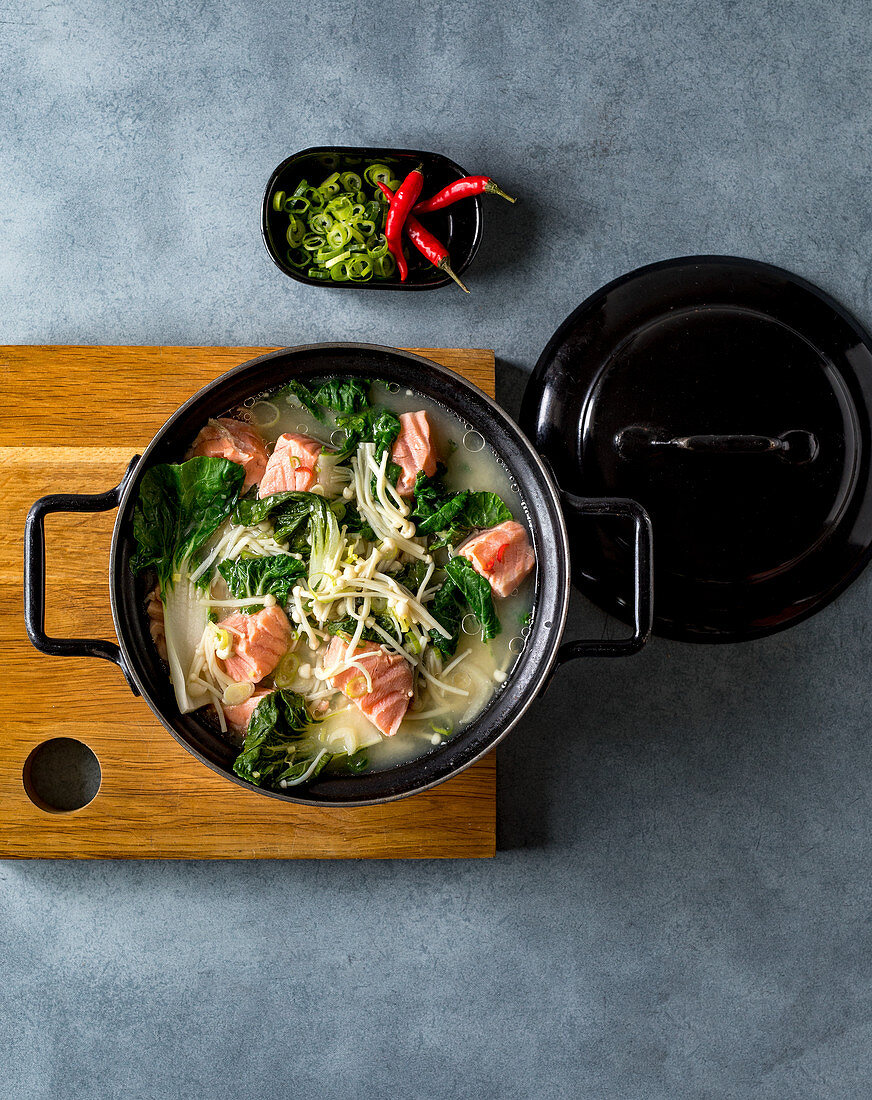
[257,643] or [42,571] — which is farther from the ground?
[42,571]

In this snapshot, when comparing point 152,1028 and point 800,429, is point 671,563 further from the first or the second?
Answer: point 152,1028

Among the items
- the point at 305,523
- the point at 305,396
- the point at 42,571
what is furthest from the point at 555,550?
the point at 42,571

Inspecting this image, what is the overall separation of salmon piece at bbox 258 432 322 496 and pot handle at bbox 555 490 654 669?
579 mm

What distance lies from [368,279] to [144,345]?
0.65m

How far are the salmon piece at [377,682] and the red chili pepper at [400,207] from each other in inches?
43.4

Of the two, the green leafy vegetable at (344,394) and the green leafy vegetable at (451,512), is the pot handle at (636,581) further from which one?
the green leafy vegetable at (344,394)

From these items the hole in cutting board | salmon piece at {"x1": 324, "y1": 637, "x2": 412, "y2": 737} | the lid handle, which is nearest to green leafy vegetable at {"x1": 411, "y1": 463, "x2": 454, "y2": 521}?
salmon piece at {"x1": 324, "y1": 637, "x2": 412, "y2": 737}

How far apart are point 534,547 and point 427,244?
0.91 meters

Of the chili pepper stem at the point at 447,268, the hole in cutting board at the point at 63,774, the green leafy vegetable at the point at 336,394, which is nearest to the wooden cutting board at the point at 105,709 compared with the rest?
the hole in cutting board at the point at 63,774

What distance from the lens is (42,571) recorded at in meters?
1.89

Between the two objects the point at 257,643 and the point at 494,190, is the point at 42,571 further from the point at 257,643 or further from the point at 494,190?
the point at 494,190

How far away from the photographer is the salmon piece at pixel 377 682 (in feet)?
6.25

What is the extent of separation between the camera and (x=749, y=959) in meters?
2.46

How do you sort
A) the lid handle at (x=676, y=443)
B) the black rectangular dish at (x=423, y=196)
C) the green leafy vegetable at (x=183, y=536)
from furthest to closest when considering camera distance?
the black rectangular dish at (x=423, y=196), the lid handle at (x=676, y=443), the green leafy vegetable at (x=183, y=536)
